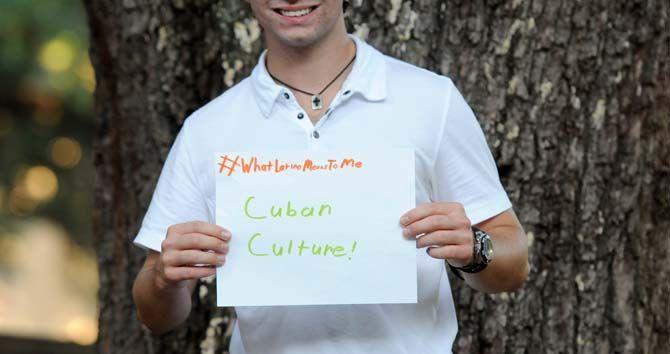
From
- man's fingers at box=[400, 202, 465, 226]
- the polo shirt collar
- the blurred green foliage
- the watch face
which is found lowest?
the blurred green foliage

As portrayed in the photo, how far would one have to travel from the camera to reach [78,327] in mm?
9945

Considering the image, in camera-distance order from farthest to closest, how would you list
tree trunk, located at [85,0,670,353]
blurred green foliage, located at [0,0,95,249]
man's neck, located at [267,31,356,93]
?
blurred green foliage, located at [0,0,95,249]
tree trunk, located at [85,0,670,353]
man's neck, located at [267,31,356,93]

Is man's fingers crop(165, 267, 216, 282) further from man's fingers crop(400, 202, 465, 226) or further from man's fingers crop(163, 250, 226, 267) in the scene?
man's fingers crop(400, 202, 465, 226)

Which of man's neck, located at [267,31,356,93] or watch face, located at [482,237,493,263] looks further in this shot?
man's neck, located at [267,31,356,93]

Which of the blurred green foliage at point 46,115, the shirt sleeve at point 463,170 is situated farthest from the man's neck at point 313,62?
the blurred green foliage at point 46,115

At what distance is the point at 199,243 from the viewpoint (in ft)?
7.23

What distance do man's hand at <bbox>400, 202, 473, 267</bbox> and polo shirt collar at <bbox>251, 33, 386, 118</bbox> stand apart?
11.1 inches

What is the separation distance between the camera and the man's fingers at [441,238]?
2.18 m

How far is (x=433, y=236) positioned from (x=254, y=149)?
0.42 m

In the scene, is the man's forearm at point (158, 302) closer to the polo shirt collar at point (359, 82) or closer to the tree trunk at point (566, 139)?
the polo shirt collar at point (359, 82)

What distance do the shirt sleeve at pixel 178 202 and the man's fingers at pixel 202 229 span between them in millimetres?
207

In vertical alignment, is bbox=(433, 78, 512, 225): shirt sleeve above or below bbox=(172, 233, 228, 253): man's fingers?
above

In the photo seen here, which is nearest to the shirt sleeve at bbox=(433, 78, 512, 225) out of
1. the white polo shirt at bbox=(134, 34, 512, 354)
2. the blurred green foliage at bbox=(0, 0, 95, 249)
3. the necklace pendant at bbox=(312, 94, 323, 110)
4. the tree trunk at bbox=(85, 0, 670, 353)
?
the white polo shirt at bbox=(134, 34, 512, 354)

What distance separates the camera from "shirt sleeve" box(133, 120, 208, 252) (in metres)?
2.45
